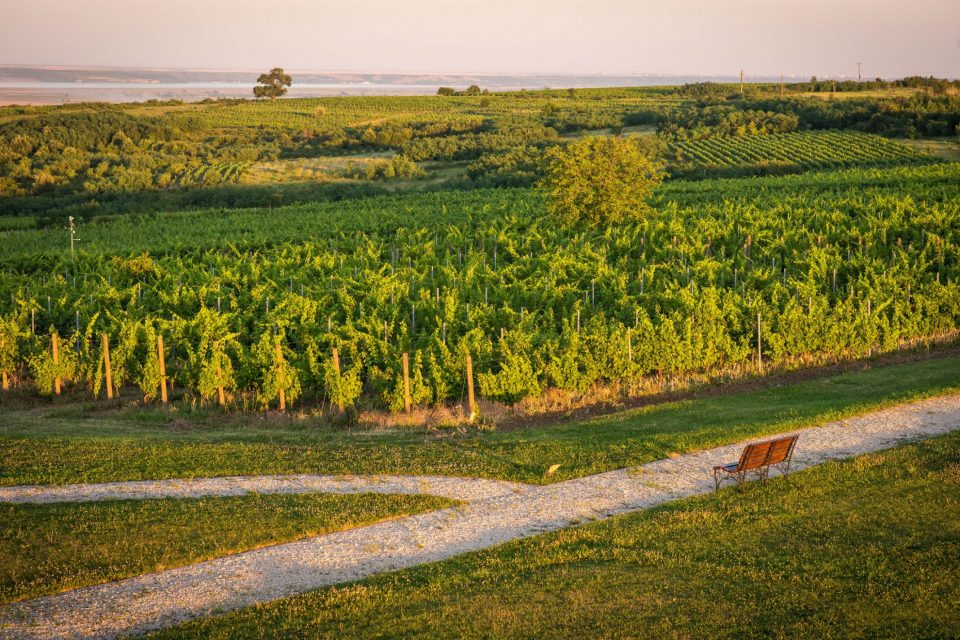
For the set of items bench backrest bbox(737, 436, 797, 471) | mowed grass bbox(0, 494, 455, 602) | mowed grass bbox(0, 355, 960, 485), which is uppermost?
bench backrest bbox(737, 436, 797, 471)

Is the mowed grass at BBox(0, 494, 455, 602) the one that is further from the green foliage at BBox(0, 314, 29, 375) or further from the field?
the green foliage at BBox(0, 314, 29, 375)

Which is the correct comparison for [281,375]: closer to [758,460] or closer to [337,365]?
[337,365]

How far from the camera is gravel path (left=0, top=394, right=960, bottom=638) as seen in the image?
1022 cm

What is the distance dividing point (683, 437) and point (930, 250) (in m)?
19.9

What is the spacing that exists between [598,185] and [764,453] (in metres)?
32.9

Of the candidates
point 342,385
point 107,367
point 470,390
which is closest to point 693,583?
point 470,390

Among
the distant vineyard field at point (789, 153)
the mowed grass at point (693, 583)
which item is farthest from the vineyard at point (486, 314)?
the distant vineyard field at point (789, 153)

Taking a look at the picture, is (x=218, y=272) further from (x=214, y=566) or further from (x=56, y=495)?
(x=214, y=566)

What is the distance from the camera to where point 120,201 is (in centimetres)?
7475

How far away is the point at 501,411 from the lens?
2077 cm

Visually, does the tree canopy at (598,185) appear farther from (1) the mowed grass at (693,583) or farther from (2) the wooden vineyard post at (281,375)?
(1) the mowed grass at (693,583)

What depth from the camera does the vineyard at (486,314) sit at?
21641 mm

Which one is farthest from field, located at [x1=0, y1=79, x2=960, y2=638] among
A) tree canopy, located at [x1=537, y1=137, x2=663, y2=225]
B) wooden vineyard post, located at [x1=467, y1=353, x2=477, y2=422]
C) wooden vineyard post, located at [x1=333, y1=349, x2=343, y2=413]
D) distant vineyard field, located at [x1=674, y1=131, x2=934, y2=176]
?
distant vineyard field, located at [x1=674, y1=131, x2=934, y2=176]

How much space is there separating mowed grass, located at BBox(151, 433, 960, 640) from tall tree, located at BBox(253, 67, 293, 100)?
156m
